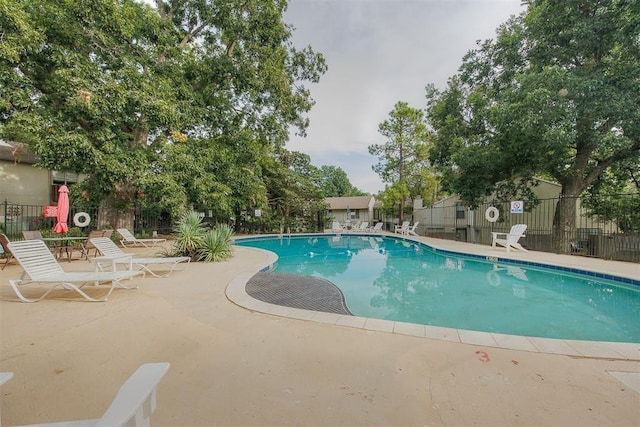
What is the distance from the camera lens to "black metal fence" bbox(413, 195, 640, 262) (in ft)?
29.1

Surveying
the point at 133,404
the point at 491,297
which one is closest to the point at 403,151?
the point at 491,297

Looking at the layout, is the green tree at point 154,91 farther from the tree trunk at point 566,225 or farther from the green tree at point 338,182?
the green tree at point 338,182

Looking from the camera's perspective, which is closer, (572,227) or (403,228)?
(572,227)

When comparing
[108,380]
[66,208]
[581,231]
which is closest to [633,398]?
[108,380]

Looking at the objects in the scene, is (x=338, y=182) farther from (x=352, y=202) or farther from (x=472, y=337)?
(x=472, y=337)

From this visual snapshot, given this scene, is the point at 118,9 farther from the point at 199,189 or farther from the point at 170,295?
the point at 170,295

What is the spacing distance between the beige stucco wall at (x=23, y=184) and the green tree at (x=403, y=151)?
64.3 feet

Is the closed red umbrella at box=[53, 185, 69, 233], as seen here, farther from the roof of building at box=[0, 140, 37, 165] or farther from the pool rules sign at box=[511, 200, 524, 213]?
the pool rules sign at box=[511, 200, 524, 213]

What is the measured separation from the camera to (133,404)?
3.45 ft

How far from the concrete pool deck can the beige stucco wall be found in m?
14.3

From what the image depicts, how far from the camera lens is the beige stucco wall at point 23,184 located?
12969 mm

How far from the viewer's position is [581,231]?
11211 mm

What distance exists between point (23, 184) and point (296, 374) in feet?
59.3

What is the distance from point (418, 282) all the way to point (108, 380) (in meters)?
6.27
